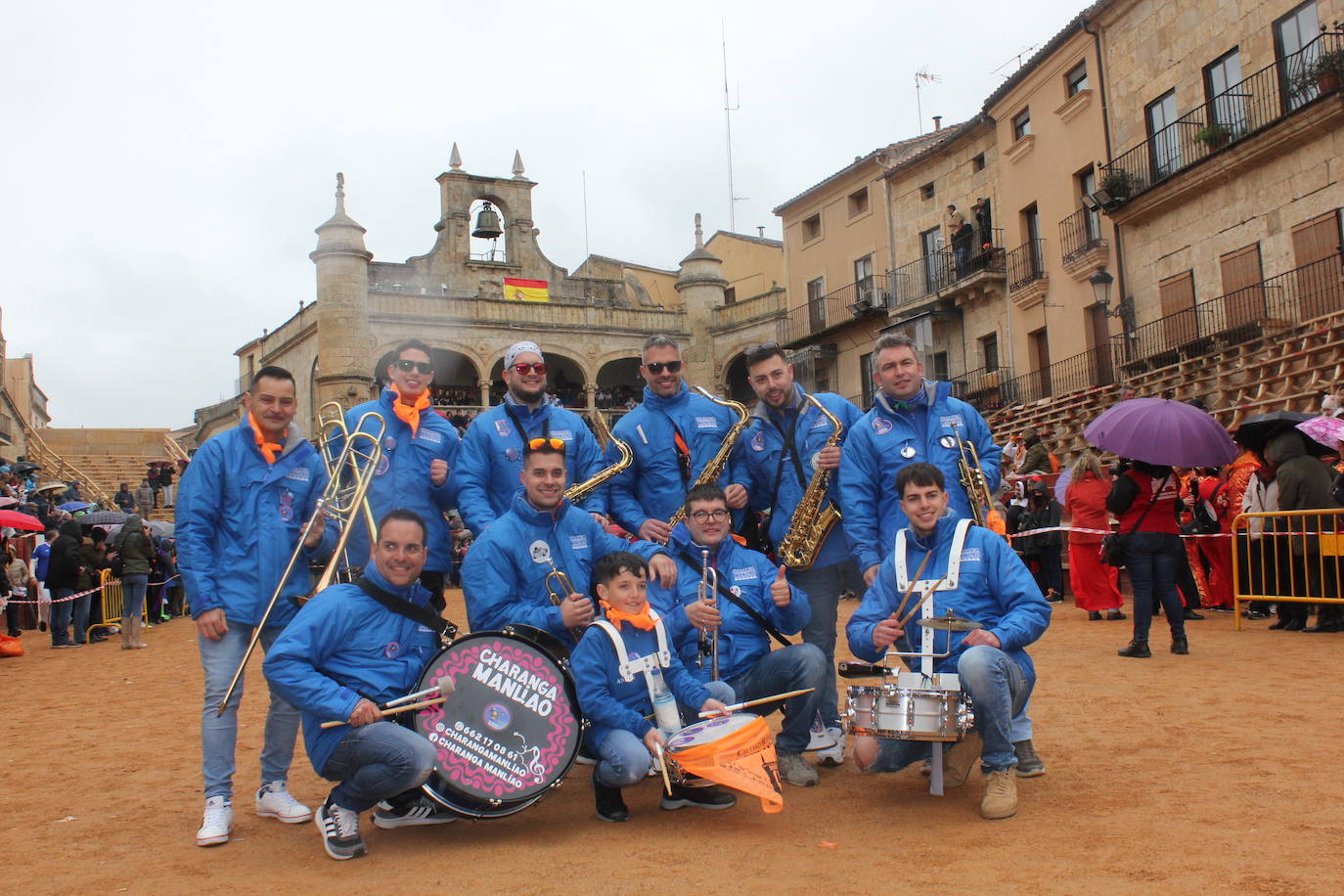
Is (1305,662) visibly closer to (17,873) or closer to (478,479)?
(478,479)

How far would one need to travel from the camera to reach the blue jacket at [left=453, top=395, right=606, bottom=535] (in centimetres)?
641

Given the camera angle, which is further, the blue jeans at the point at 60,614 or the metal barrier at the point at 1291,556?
the blue jeans at the point at 60,614

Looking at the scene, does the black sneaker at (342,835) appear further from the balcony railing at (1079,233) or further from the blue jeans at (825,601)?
the balcony railing at (1079,233)

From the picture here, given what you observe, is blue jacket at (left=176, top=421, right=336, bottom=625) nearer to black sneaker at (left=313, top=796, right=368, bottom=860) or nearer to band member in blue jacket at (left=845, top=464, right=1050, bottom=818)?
black sneaker at (left=313, top=796, right=368, bottom=860)

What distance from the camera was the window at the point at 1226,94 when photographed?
2170 cm

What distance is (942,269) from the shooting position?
35.1 meters

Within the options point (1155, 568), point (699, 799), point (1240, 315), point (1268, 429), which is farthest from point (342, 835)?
point (1240, 315)

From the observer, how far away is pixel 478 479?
21.2ft

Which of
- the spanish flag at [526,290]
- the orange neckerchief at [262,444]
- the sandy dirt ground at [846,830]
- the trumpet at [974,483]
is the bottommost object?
the sandy dirt ground at [846,830]

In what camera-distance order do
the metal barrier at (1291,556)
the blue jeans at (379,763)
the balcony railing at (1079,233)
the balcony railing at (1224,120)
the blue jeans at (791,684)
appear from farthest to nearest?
1. the balcony railing at (1079,233)
2. the balcony railing at (1224,120)
3. the metal barrier at (1291,556)
4. the blue jeans at (791,684)
5. the blue jeans at (379,763)

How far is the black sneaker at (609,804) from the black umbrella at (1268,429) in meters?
8.84

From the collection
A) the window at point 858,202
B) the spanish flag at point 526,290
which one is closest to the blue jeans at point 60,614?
the spanish flag at point 526,290

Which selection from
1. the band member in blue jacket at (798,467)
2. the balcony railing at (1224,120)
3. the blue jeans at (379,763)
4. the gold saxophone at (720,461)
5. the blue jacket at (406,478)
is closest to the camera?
the blue jeans at (379,763)

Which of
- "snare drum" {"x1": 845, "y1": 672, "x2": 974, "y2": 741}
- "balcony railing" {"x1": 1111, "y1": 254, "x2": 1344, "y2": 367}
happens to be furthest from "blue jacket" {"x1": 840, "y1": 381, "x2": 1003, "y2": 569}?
"balcony railing" {"x1": 1111, "y1": 254, "x2": 1344, "y2": 367}
